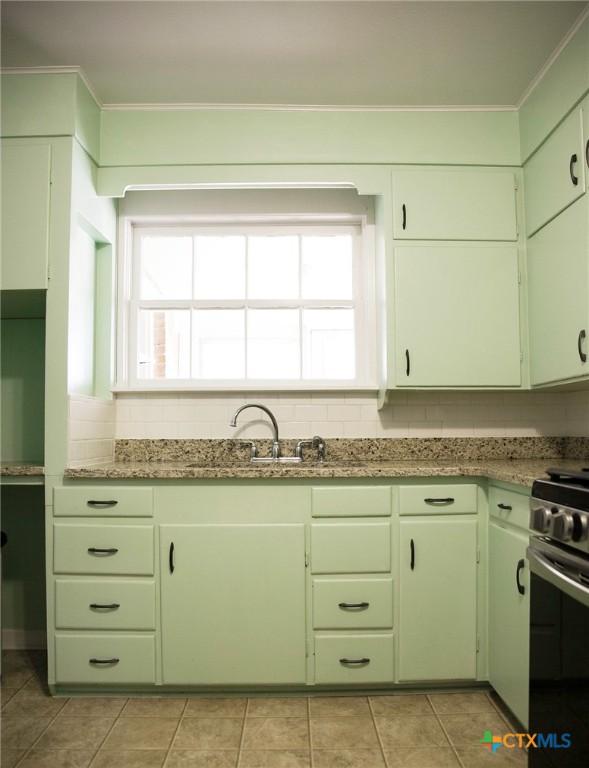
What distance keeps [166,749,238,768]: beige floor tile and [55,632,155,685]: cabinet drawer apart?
1.36 ft

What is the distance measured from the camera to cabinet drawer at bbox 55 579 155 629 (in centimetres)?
226

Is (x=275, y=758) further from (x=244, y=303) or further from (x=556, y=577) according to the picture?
(x=244, y=303)

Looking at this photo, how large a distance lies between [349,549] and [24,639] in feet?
5.83

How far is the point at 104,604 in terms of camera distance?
2.27 meters

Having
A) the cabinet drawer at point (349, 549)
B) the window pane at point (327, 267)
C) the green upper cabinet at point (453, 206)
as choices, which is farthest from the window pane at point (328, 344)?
the cabinet drawer at point (349, 549)

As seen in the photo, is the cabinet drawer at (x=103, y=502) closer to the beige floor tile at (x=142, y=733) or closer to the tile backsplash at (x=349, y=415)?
the tile backsplash at (x=349, y=415)

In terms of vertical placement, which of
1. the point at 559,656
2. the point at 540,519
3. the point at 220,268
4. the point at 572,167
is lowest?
the point at 559,656

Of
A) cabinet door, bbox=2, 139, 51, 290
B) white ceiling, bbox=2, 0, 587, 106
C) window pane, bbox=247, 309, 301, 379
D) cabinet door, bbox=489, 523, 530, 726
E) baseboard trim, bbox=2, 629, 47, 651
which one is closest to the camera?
cabinet door, bbox=489, 523, 530, 726

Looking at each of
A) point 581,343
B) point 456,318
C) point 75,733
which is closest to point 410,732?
point 75,733

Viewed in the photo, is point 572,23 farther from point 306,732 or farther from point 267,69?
point 306,732

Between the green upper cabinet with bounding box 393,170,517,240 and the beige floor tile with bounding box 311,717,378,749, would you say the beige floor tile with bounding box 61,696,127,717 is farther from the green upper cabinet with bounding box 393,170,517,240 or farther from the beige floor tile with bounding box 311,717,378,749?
the green upper cabinet with bounding box 393,170,517,240

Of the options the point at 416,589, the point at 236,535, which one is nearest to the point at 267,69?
the point at 236,535

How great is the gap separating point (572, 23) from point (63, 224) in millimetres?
2232

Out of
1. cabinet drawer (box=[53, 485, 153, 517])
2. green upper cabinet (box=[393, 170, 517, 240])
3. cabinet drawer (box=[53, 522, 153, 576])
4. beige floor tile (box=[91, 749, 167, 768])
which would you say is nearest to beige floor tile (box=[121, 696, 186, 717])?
beige floor tile (box=[91, 749, 167, 768])
